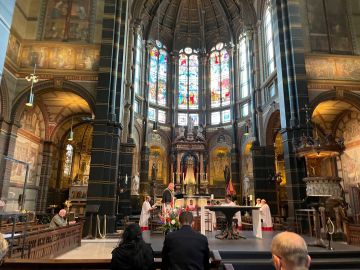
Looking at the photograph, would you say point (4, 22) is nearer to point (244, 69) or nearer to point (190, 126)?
point (190, 126)

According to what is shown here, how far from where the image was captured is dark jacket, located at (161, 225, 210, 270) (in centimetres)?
358

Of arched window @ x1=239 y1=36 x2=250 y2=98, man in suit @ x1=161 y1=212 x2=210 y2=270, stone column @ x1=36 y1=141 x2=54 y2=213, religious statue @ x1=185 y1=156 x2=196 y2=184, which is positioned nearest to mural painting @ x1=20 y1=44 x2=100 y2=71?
stone column @ x1=36 y1=141 x2=54 y2=213

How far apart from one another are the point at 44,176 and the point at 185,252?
745 inches

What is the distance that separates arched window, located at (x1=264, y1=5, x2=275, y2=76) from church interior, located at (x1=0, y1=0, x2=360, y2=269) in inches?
5.9

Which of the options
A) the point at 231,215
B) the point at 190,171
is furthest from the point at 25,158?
the point at 190,171

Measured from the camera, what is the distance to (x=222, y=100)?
100 feet

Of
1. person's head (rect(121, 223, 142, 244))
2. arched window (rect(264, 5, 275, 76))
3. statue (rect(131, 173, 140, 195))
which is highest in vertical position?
arched window (rect(264, 5, 275, 76))

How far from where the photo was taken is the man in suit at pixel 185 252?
358cm

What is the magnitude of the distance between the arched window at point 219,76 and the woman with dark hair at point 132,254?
2715cm

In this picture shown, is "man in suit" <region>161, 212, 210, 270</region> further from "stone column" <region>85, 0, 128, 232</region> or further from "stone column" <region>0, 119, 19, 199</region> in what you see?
"stone column" <region>0, 119, 19, 199</region>

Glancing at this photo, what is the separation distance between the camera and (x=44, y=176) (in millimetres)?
19922

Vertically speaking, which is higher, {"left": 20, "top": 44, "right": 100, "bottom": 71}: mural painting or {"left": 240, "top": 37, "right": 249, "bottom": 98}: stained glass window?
{"left": 240, "top": 37, "right": 249, "bottom": 98}: stained glass window

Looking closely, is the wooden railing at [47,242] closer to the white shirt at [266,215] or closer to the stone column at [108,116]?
the stone column at [108,116]

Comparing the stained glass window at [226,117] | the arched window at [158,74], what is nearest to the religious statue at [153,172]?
the arched window at [158,74]
